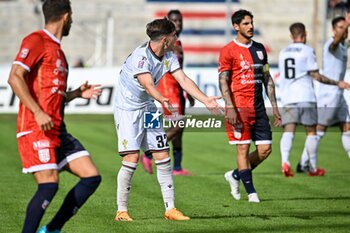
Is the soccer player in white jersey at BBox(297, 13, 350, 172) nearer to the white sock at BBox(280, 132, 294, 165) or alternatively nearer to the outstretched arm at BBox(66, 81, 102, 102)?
the white sock at BBox(280, 132, 294, 165)

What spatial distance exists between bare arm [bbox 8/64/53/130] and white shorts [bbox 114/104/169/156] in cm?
301

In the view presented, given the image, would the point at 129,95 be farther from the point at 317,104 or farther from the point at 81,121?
the point at 81,121

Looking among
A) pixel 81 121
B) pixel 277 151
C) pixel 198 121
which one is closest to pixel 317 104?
pixel 277 151

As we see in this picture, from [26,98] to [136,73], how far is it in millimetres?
2771

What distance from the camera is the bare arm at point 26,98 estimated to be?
7.81m

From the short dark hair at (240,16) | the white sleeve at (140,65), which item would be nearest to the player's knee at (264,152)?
the short dark hair at (240,16)

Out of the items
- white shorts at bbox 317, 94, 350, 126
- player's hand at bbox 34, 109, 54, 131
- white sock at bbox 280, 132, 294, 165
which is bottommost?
white sock at bbox 280, 132, 294, 165

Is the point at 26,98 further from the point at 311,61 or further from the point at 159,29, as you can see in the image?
the point at 311,61

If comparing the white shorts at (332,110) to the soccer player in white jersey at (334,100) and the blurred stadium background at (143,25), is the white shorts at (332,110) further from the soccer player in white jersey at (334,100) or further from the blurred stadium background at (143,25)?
the blurred stadium background at (143,25)

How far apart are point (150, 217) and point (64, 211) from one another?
2.72m

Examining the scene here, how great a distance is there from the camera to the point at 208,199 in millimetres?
12680

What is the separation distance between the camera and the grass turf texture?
33.8 ft

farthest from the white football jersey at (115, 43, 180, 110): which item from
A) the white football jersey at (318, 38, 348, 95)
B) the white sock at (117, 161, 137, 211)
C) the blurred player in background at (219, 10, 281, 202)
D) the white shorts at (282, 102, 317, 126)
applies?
the white football jersey at (318, 38, 348, 95)

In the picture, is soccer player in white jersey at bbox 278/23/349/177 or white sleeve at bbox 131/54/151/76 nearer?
white sleeve at bbox 131/54/151/76
